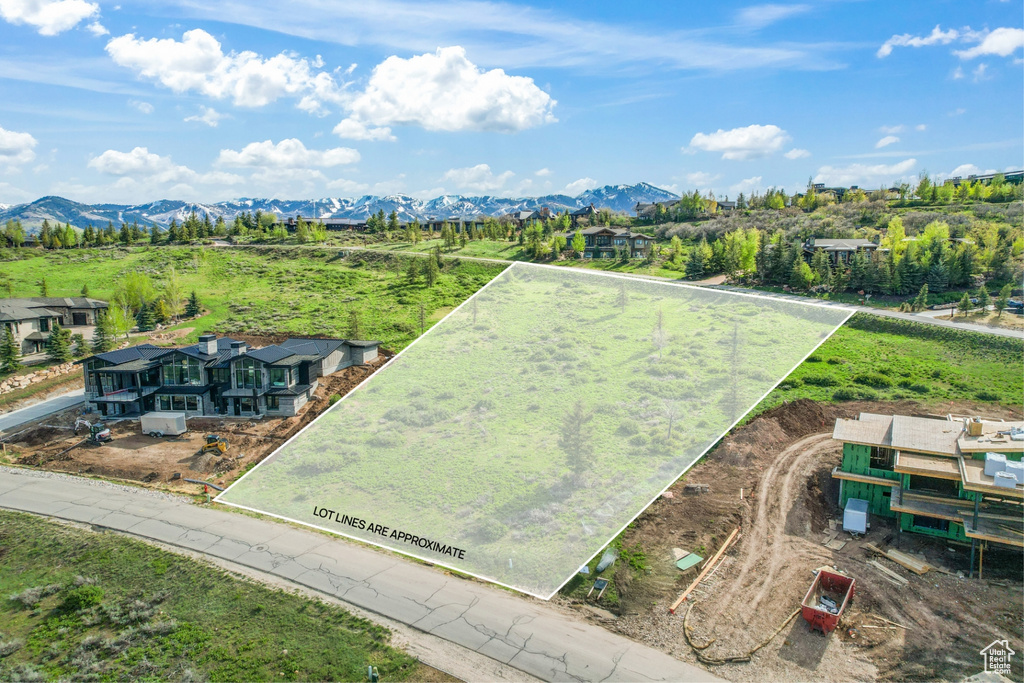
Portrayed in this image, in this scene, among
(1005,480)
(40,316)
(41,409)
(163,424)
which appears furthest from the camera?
(40,316)

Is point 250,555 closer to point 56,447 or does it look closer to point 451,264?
point 56,447

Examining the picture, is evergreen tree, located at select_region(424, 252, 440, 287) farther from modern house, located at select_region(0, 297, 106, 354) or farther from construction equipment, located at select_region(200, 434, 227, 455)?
modern house, located at select_region(0, 297, 106, 354)

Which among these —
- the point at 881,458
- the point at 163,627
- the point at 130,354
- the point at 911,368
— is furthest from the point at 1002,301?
the point at 130,354

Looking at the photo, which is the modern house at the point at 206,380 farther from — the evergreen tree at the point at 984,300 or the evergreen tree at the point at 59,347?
the evergreen tree at the point at 984,300

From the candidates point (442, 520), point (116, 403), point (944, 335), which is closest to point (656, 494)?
point (442, 520)

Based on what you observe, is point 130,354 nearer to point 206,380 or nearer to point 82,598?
point 206,380
